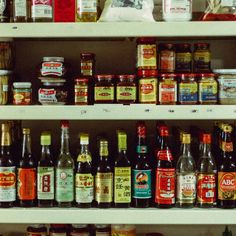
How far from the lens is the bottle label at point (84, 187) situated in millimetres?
1804

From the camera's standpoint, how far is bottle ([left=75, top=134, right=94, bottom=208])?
5.92 ft

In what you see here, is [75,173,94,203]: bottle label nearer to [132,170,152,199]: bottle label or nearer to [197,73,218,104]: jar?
[132,170,152,199]: bottle label

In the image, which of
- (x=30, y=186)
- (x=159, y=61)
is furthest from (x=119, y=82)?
(x=30, y=186)

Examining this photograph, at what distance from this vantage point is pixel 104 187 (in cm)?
181

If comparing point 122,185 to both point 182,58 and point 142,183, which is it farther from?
point 182,58

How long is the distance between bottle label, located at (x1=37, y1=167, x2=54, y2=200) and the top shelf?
1.53 feet

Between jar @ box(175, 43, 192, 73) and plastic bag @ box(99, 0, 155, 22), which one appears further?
jar @ box(175, 43, 192, 73)

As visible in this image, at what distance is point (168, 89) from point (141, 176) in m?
0.32

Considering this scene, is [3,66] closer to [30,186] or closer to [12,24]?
[12,24]

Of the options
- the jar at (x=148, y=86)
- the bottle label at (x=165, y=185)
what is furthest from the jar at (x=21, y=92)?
the bottle label at (x=165, y=185)

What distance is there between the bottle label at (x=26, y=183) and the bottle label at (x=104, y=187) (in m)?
0.22

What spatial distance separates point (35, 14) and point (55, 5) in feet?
0.25

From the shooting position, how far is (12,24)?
5.70 ft

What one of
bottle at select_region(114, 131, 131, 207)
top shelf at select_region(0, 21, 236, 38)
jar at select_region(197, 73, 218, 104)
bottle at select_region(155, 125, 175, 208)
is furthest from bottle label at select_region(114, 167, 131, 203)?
top shelf at select_region(0, 21, 236, 38)
